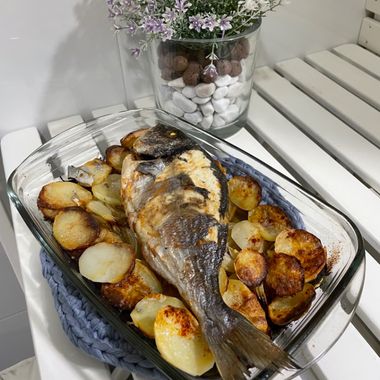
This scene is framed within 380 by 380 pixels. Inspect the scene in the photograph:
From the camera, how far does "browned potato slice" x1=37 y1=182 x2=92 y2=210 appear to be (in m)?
0.47

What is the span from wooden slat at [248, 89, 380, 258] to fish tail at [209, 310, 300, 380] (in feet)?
0.91

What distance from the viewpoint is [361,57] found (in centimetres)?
90

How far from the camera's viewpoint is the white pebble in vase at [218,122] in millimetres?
666

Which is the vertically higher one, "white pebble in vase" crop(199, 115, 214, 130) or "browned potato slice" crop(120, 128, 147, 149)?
"browned potato slice" crop(120, 128, 147, 149)

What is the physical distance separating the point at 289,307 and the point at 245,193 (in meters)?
0.14

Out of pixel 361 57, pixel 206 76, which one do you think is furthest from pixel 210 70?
pixel 361 57

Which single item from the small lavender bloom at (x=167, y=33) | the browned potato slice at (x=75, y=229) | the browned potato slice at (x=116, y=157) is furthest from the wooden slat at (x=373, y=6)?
the browned potato slice at (x=75, y=229)

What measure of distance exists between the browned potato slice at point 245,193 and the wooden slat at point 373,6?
0.59 meters

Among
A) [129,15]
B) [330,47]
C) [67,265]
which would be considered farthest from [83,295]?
[330,47]

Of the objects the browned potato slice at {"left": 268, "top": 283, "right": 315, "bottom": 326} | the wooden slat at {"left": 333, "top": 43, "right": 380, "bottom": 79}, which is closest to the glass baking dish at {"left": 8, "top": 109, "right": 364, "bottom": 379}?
the browned potato slice at {"left": 268, "top": 283, "right": 315, "bottom": 326}

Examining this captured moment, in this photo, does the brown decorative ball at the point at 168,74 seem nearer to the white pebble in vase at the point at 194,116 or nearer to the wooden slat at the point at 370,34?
the white pebble in vase at the point at 194,116

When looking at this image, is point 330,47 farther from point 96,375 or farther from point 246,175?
point 96,375

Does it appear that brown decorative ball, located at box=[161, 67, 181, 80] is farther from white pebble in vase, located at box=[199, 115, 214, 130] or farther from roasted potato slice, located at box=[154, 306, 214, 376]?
roasted potato slice, located at box=[154, 306, 214, 376]

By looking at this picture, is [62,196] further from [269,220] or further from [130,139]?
[269,220]
